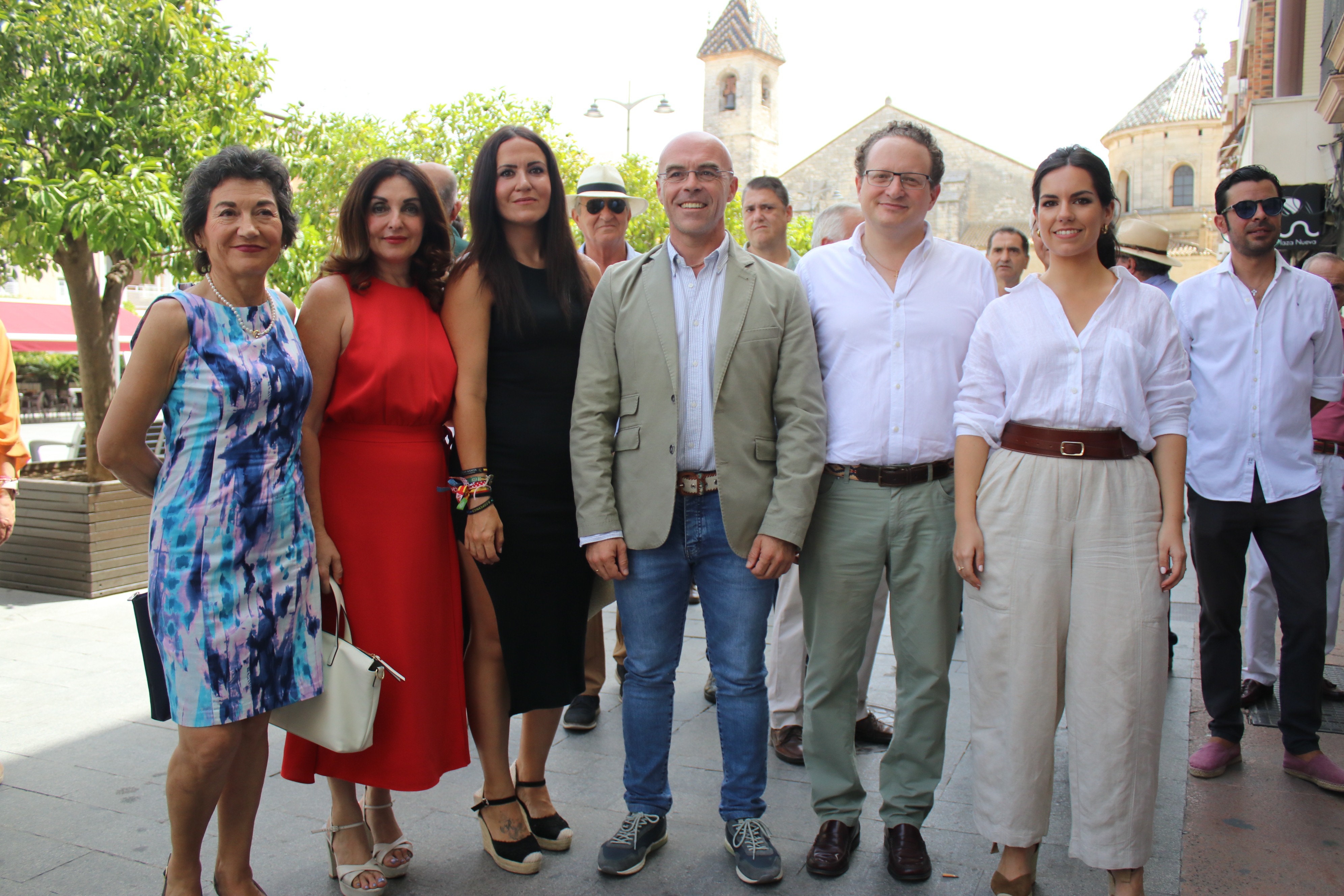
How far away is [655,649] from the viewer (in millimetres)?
3045

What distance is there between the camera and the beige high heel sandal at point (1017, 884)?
2756mm

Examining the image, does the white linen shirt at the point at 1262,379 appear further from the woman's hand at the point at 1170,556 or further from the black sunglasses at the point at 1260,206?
the woman's hand at the point at 1170,556

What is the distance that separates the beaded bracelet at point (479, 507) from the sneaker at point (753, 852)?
4.16ft

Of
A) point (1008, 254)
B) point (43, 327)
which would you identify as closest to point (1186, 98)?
point (43, 327)

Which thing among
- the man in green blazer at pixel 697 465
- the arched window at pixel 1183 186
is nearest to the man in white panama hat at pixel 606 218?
the man in green blazer at pixel 697 465

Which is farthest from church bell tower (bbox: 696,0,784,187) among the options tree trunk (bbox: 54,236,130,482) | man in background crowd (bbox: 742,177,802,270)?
man in background crowd (bbox: 742,177,802,270)

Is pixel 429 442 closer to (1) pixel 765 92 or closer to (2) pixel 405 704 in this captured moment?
(2) pixel 405 704

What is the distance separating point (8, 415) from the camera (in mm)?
3670

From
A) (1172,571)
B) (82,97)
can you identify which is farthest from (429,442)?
(82,97)

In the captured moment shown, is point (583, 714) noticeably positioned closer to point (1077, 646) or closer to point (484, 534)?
point (484, 534)

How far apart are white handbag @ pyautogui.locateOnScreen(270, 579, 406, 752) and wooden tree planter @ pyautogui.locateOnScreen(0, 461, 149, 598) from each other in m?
4.53

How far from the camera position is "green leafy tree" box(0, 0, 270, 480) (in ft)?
18.9

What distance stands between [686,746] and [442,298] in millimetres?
2122

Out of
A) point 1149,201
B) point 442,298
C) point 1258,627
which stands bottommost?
point 1258,627
